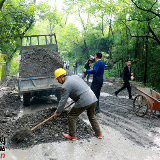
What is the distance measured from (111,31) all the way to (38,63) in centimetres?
1753

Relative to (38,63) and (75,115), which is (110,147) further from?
(38,63)

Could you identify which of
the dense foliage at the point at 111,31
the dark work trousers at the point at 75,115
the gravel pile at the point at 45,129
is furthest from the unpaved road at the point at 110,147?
the dense foliage at the point at 111,31

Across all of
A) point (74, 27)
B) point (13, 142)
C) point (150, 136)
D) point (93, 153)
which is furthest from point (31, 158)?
point (74, 27)

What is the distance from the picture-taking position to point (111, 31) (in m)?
23.3

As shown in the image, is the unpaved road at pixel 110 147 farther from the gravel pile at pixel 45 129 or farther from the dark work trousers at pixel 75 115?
the dark work trousers at pixel 75 115

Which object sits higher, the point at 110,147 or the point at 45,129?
the point at 45,129

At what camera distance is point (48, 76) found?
24.0ft

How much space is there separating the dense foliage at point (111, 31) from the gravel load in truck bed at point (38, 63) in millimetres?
3425

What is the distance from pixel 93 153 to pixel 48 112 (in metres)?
2.10

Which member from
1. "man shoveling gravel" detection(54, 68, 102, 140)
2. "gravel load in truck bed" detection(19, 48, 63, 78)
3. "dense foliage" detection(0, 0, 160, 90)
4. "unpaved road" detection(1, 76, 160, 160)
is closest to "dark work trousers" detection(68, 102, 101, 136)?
"man shoveling gravel" detection(54, 68, 102, 140)

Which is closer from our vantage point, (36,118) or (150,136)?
(150,136)

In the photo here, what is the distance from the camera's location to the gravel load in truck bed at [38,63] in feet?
25.5

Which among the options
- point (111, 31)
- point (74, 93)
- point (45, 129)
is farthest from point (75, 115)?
→ point (111, 31)

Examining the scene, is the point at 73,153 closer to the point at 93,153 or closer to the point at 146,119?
the point at 93,153
